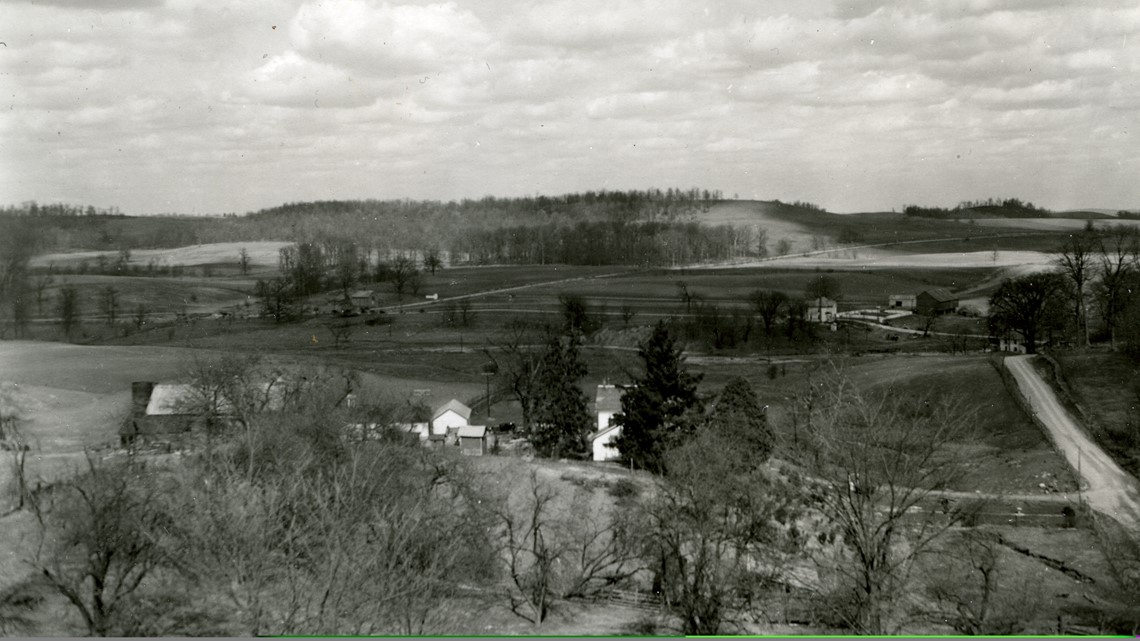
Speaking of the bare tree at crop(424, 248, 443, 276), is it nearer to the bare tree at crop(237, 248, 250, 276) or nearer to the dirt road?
the bare tree at crop(237, 248, 250, 276)

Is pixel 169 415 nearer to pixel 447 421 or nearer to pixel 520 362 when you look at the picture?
pixel 447 421

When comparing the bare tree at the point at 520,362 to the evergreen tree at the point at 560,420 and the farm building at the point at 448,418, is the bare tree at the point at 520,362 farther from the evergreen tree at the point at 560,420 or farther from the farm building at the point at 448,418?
the farm building at the point at 448,418

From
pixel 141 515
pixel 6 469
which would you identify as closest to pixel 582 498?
pixel 141 515

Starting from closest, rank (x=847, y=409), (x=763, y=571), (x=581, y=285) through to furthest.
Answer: (x=763, y=571)
(x=847, y=409)
(x=581, y=285)

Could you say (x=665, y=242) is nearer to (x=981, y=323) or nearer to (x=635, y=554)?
(x=981, y=323)

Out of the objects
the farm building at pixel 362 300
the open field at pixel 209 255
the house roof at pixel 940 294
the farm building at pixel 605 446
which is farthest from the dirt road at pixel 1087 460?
the open field at pixel 209 255

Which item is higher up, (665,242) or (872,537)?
(665,242)

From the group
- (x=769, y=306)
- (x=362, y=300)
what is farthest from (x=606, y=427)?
(x=362, y=300)

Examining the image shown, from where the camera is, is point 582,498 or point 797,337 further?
point 797,337
